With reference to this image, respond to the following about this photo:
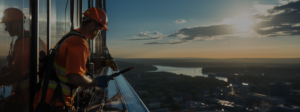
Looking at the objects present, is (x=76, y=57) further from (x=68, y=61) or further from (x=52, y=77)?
(x=52, y=77)

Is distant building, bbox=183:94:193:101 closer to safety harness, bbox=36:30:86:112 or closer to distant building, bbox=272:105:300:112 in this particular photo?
distant building, bbox=272:105:300:112

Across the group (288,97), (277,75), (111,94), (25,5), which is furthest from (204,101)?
(25,5)

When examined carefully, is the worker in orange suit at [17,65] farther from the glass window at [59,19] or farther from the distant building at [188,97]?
the distant building at [188,97]

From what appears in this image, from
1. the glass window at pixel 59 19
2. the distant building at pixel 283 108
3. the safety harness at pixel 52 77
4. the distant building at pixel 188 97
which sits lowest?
the distant building at pixel 283 108

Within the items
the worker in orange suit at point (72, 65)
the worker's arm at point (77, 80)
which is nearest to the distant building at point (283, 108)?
the worker in orange suit at point (72, 65)

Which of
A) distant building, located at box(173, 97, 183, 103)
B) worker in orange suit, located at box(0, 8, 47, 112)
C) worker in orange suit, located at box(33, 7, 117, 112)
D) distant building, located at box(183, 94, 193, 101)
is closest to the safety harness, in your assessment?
worker in orange suit, located at box(33, 7, 117, 112)

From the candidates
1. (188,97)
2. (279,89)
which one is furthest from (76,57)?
(279,89)

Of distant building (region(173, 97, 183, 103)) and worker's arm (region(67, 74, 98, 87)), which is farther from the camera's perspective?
distant building (region(173, 97, 183, 103))
